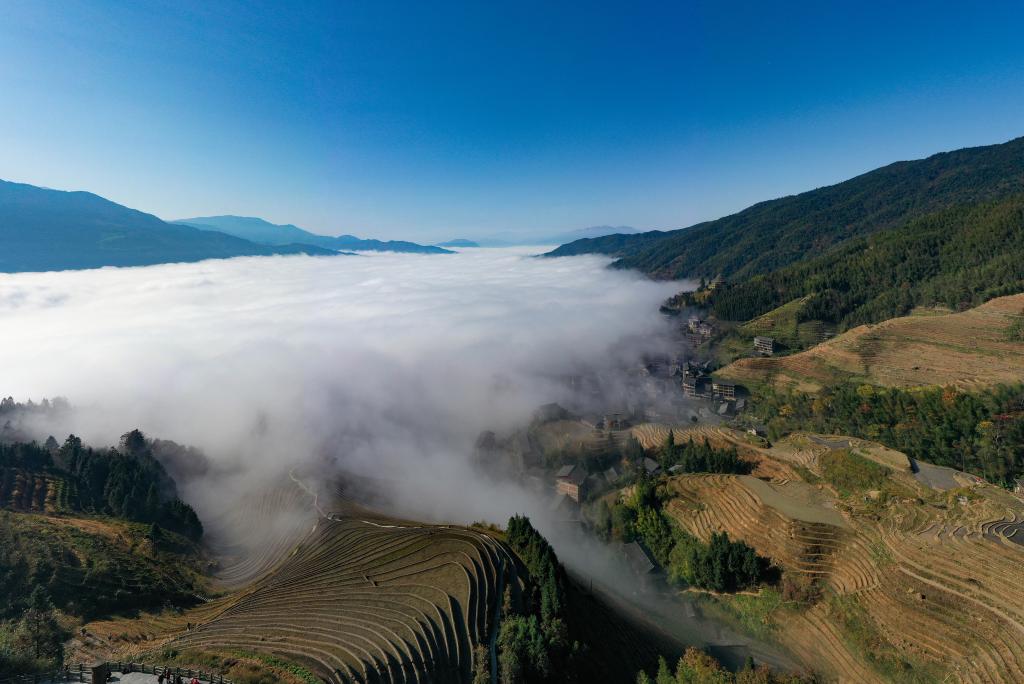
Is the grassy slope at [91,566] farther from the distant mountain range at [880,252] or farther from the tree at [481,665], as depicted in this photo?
the distant mountain range at [880,252]

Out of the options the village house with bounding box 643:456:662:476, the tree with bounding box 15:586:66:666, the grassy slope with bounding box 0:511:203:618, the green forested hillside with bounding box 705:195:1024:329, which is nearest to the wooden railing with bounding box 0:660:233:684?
the tree with bounding box 15:586:66:666

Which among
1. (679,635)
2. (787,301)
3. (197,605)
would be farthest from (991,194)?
(197,605)

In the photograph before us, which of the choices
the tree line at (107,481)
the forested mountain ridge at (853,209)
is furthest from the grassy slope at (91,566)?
the forested mountain ridge at (853,209)

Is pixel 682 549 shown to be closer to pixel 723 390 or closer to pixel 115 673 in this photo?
pixel 115 673

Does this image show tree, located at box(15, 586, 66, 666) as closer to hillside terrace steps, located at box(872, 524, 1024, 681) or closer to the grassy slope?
the grassy slope

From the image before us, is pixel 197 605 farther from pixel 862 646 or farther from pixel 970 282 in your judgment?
pixel 970 282
